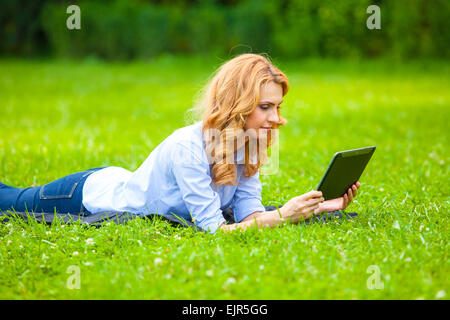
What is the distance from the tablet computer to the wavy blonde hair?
18.5 inches

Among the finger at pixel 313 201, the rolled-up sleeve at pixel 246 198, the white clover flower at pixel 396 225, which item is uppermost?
the finger at pixel 313 201

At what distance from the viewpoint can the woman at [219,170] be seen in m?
3.72

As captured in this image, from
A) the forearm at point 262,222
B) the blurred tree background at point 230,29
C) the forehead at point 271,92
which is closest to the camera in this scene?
the forehead at point 271,92

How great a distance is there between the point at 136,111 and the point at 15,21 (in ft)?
51.9

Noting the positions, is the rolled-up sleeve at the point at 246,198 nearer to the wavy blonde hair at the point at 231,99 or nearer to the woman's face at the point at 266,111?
the wavy blonde hair at the point at 231,99

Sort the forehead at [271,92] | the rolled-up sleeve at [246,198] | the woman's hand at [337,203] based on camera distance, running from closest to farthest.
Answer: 1. the forehead at [271,92]
2. the woman's hand at [337,203]
3. the rolled-up sleeve at [246,198]

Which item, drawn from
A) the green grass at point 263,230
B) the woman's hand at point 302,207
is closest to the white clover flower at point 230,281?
the green grass at point 263,230

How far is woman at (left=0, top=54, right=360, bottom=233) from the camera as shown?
372 cm

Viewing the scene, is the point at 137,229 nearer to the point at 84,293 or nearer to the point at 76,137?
the point at 84,293

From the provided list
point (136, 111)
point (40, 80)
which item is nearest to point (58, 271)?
point (136, 111)

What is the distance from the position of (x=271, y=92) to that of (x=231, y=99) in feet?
0.88

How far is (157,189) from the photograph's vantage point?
13.1 feet

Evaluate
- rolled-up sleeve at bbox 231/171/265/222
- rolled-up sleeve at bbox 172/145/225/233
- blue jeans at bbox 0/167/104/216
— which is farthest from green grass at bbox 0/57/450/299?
rolled-up sleeve at bbox 231/171/265/222

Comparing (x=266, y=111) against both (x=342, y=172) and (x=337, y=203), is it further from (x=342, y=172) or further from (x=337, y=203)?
(x=337, y=203)
